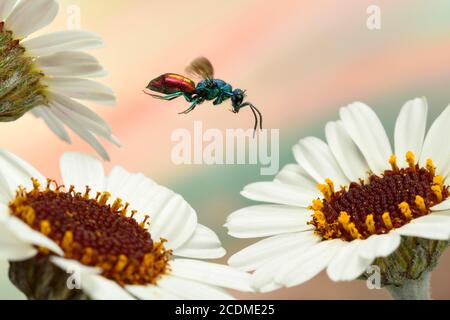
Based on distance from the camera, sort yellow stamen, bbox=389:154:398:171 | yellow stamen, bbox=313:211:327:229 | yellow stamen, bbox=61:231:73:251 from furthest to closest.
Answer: yellow stamen, bbox=389:154:398:171 < yellow stamen, bbox=313:211:327:229 < yellow stamen, bbox=61:231:73:251

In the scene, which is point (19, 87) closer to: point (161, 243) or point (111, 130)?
point (111, 130)

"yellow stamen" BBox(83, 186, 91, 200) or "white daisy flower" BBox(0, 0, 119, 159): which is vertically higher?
"white daisy flower" BBox(0, 0, 119, 159)

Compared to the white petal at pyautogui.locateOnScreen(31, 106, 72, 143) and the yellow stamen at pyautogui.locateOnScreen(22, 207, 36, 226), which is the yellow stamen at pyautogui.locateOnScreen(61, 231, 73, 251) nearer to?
the yellow stamen at pyautogui.locateOnScreen(22, 207, 36, 226)

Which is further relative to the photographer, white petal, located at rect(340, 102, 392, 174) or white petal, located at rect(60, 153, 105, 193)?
white petal, located at rect(340, 102, 392, 174)

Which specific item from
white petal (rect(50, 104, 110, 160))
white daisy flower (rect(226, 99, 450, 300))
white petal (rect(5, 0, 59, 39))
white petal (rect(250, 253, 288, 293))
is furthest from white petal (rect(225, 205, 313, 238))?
white petal (rect(5, 0, 59, 39))

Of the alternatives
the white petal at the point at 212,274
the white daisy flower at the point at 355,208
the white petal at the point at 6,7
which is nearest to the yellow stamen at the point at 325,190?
the white daisy flower at the point at 355,208

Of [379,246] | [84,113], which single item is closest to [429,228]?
[379,246]

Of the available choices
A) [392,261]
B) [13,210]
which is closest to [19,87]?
[13,210]

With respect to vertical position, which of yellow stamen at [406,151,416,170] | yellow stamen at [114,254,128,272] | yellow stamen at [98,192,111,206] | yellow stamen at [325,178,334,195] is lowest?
yellow stamen at [114,254,128,272]
